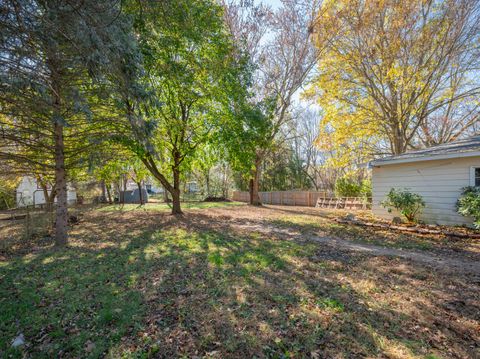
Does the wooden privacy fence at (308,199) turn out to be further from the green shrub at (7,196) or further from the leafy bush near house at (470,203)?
the green shrub at (7,196)

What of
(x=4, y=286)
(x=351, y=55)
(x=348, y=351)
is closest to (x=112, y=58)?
(x=4, y=286)

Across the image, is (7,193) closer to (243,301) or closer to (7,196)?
(7,196)

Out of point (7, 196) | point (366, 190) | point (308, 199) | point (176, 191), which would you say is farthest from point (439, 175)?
point (7, 196)

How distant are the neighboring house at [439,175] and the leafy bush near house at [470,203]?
344 mm

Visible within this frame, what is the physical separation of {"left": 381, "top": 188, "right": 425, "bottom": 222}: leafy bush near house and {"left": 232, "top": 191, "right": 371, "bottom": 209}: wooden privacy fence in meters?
4.95

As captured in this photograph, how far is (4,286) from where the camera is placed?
3758 millimetres

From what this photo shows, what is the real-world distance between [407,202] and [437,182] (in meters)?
1.19

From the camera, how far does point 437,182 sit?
27.5 feet

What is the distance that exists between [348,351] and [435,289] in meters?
2.19

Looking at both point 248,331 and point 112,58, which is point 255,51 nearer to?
point 112,58

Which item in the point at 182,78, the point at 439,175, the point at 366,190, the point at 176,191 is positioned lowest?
the point at 366,190

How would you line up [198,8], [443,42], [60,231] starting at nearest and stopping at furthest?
[60,231]
[198,8]
[443,42]

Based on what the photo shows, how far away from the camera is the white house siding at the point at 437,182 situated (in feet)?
25.4

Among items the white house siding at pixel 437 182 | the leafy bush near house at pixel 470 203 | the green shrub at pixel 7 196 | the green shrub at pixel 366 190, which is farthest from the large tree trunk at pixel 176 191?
the green shrub at pixel 7 196
